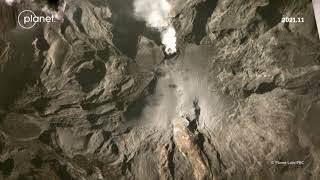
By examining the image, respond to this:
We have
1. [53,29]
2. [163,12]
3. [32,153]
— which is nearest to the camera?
[32,153]

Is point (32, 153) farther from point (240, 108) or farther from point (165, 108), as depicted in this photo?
point (240, 108)

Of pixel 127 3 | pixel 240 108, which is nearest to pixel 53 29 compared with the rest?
pixel 127 3

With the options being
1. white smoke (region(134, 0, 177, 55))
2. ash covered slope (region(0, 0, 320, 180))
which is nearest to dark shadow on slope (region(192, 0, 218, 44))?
ash covered slope (region(0, 0, 320, 180))

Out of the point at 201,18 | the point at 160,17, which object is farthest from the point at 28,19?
the point at 201,18

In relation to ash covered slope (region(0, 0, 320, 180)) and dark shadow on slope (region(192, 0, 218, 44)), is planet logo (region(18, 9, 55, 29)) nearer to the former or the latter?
ash covered slope (region(0, 0, 320, 180))

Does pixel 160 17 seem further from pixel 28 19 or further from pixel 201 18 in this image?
pixel 28 19

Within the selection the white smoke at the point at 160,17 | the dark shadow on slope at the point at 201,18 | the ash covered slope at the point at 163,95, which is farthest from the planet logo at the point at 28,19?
the dark shadow on slope at the point at 201,18
